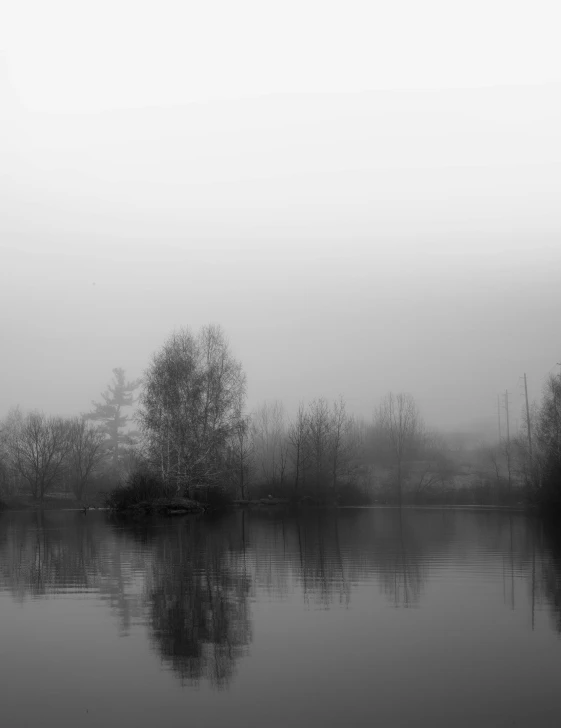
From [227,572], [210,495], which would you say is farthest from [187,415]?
[227,572]

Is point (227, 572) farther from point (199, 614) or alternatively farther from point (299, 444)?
point (299, 444)

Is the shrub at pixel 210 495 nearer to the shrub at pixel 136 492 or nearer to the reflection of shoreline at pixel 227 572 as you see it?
the shrub at pixel 136 492

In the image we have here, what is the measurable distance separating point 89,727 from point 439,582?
28.4ft

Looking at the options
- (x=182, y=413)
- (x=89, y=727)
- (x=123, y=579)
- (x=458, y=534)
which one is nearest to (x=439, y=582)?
(x=123, y=579)

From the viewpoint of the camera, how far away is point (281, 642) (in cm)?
859

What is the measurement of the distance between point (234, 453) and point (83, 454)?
26.5 metres

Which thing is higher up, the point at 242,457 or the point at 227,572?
the point at 242,457

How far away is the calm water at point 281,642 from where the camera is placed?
6.20 metres

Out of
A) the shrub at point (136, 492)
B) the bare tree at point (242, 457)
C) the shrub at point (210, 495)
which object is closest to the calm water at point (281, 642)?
the shrub at point (136, 492)

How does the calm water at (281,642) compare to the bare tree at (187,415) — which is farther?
the bare tree at (187,415)

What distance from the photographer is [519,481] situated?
2431 inches

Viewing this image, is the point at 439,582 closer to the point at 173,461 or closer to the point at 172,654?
the point at 172,654

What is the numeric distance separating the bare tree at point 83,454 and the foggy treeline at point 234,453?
0.47ft

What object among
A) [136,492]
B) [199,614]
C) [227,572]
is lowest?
[227,572]
